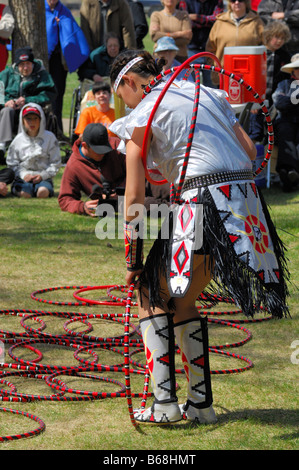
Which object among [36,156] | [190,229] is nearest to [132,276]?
[190,229]

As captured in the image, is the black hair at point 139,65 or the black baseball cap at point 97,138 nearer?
the black hair at point 139,65

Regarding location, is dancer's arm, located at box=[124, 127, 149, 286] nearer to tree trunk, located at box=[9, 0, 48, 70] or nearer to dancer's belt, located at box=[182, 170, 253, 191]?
dancer's belt, located at box=[182, 170, 253, 191]

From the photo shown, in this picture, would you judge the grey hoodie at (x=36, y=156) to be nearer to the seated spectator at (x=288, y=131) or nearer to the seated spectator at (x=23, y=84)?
the seated spectator at (x=23, y=84)

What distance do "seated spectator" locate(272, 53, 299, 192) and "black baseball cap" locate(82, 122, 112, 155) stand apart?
107 inches

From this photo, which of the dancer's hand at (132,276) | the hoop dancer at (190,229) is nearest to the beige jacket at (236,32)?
the hoop dancer at (190,229)

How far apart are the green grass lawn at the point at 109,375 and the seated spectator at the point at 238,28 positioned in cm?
391

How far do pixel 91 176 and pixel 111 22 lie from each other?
467cm

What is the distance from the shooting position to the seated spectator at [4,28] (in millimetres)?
12750

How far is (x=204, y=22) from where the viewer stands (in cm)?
1286

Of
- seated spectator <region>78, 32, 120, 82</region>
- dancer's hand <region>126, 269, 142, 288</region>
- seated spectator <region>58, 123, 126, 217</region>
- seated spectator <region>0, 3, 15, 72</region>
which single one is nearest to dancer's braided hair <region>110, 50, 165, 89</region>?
dancer's hand <region>126, 269, 142, 288</region>

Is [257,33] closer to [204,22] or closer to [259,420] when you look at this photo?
[204,22]

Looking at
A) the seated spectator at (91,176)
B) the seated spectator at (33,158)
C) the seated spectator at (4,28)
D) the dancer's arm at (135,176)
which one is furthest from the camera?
the seated spectator at (4,28)

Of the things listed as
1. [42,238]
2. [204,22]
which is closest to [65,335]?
[42,238]

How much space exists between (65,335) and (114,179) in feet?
13.6
